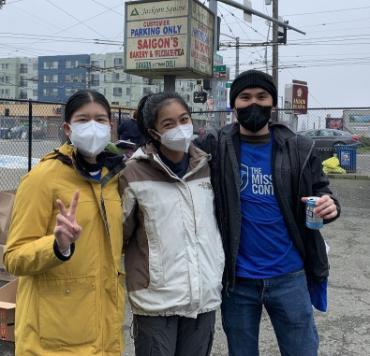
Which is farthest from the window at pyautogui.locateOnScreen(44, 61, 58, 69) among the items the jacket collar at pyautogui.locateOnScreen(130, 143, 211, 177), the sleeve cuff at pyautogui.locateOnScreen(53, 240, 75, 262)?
the sleeve cuff at pyautogui.locateOnScreen(53, 240, 75, 262)

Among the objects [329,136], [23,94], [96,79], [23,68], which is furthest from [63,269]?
[23,68]

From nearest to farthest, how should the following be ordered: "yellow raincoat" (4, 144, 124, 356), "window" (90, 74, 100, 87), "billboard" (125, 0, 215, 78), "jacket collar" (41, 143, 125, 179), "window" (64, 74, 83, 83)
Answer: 1. "yellow raincoat" (4, 144, 124, 356)
2. "jacket collar" (41, 143, 125, 179)
3. "billboard" (125, 0, 215, 78)
4. "window" (90, 74, 100, 87)
5. "window" (64, 74, 83, 83)

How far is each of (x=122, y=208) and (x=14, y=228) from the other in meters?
0.47

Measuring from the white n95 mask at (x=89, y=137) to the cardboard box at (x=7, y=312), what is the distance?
1.81 metres

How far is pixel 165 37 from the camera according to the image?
906 centimetres

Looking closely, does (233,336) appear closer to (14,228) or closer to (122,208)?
(122,208)

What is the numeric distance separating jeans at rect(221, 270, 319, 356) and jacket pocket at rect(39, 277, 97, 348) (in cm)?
78

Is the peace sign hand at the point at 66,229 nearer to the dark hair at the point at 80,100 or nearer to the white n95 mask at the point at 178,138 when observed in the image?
the dark hair at the point at 80,100

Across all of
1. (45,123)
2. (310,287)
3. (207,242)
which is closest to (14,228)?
(207,242)

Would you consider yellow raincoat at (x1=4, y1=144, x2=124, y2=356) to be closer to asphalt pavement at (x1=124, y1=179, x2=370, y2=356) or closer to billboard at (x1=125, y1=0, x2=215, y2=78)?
asphalt pavement at (x1=124, y1=179, x2=370, y2=356)

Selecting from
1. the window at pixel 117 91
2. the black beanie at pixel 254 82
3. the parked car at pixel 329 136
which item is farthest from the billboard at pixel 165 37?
the window at pixel 117 91

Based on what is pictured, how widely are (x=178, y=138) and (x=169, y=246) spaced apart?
50 cm

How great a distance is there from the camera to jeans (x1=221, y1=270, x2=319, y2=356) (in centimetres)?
247

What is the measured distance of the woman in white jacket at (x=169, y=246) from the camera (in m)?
2.24
